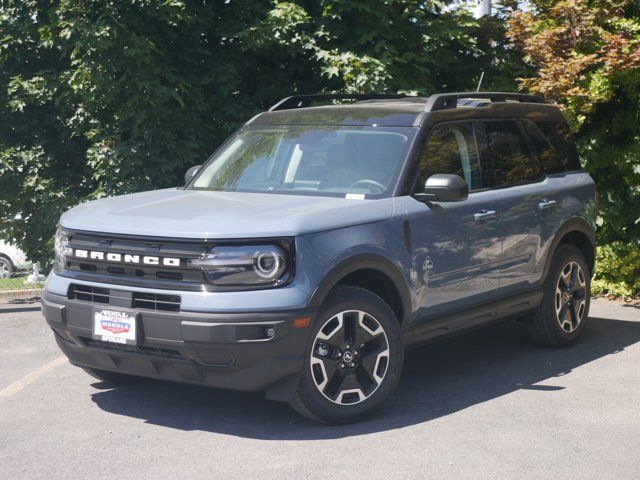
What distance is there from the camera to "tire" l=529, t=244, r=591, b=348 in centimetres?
811

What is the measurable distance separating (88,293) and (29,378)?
1.62 meters

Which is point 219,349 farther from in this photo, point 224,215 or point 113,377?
point 113,377

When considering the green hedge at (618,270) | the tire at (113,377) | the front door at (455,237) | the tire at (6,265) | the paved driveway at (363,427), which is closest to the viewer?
the paved driveway at (363,427)

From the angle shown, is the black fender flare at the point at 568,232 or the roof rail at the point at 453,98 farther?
the black fender flare at the point at 568,232

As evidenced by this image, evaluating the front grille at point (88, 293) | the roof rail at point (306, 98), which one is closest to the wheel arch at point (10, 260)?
the roof rail at point (306, 98)

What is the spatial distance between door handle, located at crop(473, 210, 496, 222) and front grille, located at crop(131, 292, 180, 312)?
7.47 ft

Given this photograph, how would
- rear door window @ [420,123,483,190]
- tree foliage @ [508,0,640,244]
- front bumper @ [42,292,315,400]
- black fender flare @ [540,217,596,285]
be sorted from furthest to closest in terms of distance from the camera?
tree foliage @ [508,0,640,244], black fender flare @ [540,217,596,285], rear door window @ [420,123,483,190], front bumper @ [42,292,315,400]

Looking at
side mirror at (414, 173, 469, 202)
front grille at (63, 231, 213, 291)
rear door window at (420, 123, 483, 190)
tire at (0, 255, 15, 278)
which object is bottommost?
tire at (0, 255, 15, 278)

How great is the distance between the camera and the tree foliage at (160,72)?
11.1 m

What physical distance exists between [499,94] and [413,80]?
432 centimetres

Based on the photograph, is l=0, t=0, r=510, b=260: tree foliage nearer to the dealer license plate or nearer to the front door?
the front door

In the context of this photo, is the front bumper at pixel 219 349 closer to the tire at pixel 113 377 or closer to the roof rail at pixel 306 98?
the tire at pixel 113 377

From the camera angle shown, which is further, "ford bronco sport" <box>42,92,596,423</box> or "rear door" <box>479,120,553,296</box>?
"rear door" <box>479,120,553,296</box>

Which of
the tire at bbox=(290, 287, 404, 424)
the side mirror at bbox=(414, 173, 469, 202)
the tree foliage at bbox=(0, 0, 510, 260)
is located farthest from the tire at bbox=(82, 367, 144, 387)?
the tree foliage at bbox=(0, 0, 510, 260)
